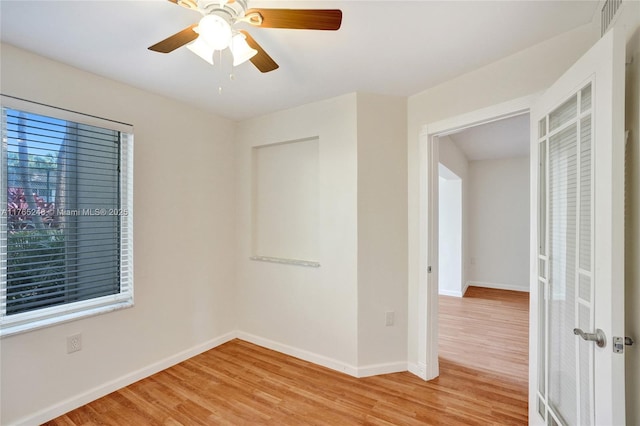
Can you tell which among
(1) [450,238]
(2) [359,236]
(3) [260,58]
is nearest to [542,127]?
(2) [359,236]

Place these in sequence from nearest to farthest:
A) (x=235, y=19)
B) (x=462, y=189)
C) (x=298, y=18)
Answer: (x=298, y=18) → (x=235, y=19) → (x=462, y=189)

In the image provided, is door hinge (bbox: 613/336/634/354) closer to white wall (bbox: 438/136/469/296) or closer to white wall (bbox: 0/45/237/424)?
white wall (bbox: 0/45/237/424)

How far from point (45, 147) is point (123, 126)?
526 mm

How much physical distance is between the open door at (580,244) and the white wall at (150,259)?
2770 millimetres

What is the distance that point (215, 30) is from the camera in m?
1.26

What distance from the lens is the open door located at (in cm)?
106

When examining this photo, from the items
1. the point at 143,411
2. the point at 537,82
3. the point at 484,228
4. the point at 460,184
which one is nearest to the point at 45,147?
the point at 143,411

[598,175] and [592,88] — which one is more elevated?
[592,88]

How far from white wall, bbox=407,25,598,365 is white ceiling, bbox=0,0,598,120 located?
0.07m

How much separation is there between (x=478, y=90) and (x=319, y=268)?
6.40ft

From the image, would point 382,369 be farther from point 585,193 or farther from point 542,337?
point 585,193

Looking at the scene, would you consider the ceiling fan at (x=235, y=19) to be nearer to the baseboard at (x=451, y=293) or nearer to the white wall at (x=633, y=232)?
the white wall at (x=633, y=232)

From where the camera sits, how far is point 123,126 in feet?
7.77

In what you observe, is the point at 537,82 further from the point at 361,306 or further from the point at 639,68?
the point at 361,306
